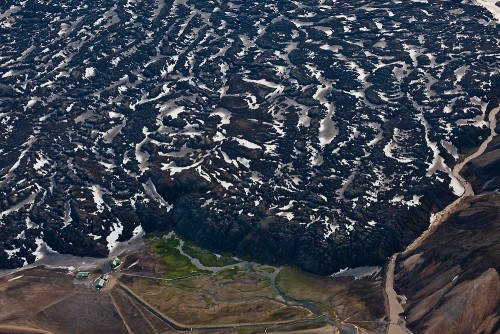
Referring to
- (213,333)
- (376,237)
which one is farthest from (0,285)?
(376,237)

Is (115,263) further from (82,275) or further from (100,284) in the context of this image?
(100,284)

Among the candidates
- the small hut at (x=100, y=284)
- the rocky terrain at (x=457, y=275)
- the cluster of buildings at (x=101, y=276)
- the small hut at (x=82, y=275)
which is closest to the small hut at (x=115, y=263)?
the cluster of buildings at (x=101, y=276)

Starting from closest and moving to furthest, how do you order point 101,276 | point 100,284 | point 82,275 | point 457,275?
1. point 457,275
2. point 100,284
3. point 82,275
4. point 101,276

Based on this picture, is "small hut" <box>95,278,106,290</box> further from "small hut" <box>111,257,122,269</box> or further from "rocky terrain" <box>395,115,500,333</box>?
"rocky terrain" <box>395,115,500,333</box>

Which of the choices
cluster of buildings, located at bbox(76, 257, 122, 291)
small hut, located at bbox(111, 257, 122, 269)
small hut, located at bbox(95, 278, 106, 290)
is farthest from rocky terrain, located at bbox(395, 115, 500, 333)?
small hut, located at bbox(95, 278, 106, 290)

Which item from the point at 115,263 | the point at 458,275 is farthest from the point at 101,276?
the point at 458,275

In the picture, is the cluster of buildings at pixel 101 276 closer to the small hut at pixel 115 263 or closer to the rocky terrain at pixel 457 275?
the small hut at pixel 115 263

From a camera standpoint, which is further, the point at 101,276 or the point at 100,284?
the point at 101,276

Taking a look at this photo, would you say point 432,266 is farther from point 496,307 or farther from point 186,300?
point 186,300
